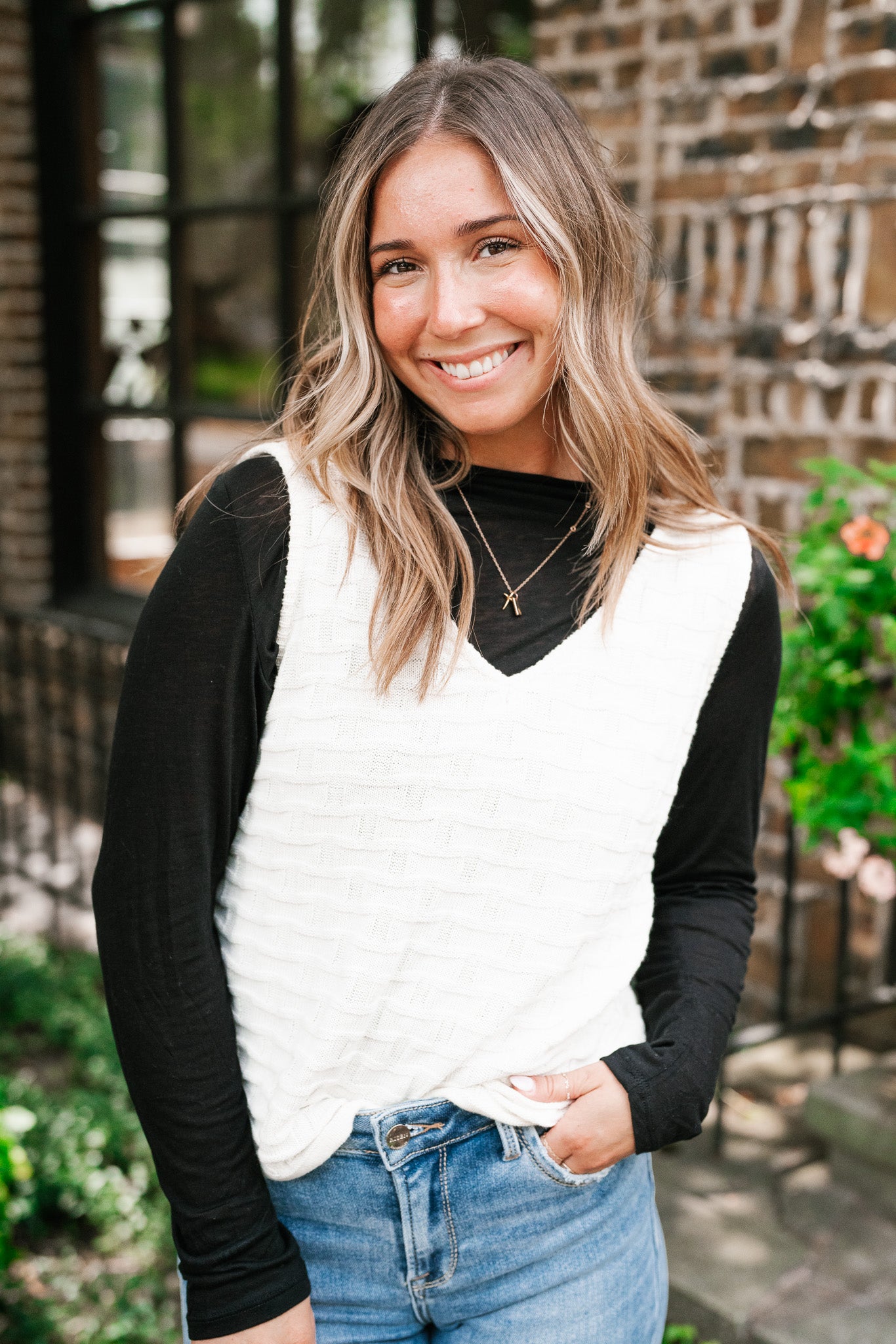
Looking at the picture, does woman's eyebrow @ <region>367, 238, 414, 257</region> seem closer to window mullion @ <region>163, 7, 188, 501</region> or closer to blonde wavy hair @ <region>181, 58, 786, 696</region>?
blonde wavy hair @ <region>181, 58, 786, 696</region>

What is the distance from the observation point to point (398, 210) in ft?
4.44

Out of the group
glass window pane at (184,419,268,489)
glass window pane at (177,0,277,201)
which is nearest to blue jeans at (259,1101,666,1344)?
glass window pane at (184,419,268,489)

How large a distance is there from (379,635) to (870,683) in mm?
1556

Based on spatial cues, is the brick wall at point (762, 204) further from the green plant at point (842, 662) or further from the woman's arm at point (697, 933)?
the woman's arm at point (697, 933)

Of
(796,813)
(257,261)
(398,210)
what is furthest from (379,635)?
(257,261)

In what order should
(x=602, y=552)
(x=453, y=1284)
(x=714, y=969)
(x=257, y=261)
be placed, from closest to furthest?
(x=453, y=1284) < (x=602, y=552) < (x=714, y=969) < (x=257, y=261)

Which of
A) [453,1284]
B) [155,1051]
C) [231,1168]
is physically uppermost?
[155,1051]

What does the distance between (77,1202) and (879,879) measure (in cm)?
193

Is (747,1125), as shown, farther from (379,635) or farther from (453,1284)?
(379,635)

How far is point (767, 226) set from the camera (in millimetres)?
2955

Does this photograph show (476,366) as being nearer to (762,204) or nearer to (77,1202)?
(762,204)

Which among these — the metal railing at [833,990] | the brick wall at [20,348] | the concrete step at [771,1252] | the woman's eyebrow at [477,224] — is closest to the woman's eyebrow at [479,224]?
the woman's eyebrow at [477,224]

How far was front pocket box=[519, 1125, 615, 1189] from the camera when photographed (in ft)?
4.37

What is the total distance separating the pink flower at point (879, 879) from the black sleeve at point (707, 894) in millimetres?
955
